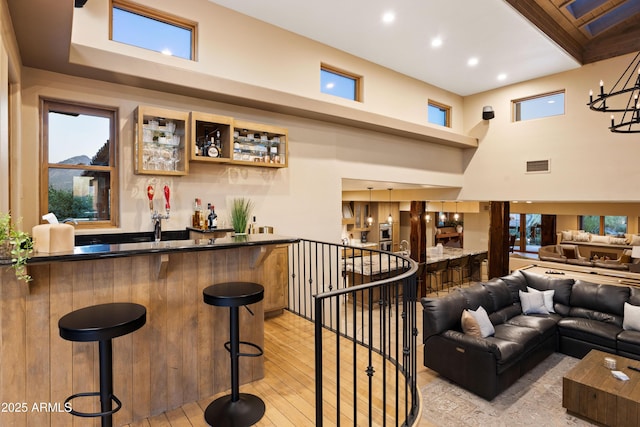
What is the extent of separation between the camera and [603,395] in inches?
146

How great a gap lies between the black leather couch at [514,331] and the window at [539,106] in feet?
11.4

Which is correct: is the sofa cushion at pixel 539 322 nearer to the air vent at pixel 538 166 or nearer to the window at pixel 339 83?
the air vent at pixel 538 166

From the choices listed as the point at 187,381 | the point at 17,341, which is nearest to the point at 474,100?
the point at 187,381

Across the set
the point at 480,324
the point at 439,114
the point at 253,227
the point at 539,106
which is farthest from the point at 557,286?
the point at 253,227

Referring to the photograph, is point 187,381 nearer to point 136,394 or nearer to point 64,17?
point 136,394

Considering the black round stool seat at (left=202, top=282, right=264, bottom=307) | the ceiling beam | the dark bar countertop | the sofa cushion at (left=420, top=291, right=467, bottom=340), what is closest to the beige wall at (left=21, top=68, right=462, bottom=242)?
the dark bar countertop

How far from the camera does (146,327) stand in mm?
2381

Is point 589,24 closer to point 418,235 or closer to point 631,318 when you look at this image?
point 631,318

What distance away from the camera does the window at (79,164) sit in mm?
3463

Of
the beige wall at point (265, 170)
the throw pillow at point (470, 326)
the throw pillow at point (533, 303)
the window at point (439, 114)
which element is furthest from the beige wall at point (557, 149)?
the throw pillow at point (470, 326)

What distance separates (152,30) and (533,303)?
24.2 feet

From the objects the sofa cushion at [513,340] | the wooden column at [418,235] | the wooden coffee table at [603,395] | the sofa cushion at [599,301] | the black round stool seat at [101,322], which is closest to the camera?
the black round stool seat at [101,322]

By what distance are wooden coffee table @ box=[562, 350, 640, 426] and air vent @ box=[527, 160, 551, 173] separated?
4037mm

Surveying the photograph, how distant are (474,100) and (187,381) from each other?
27.3 feet
